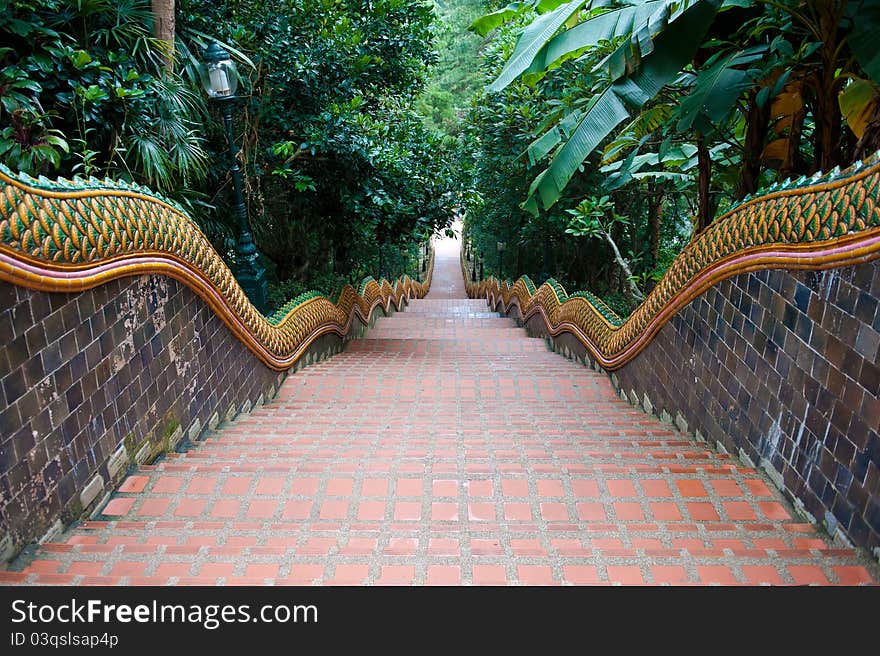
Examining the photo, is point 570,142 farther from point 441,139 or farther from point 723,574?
point 441,139

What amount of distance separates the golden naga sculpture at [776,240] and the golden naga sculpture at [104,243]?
3.34 m

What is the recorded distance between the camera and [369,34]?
910 cm

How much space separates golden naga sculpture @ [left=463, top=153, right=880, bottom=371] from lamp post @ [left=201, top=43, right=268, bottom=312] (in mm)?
3710

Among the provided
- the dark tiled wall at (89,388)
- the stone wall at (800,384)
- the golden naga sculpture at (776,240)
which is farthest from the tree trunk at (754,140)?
the dark tiled wall at (89,388)

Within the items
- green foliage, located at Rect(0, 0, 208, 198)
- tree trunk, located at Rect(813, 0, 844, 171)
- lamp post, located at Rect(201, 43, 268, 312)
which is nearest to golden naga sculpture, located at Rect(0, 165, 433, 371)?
lamp post, located at Rect(201, 43, 268, 312)

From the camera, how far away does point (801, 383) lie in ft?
9.86

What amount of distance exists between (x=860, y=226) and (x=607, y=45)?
4.00 meters

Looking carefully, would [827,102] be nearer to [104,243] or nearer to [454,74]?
[104,243]

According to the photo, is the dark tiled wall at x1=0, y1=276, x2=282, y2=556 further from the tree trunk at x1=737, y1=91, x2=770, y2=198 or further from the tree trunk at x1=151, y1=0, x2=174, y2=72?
the tree trunk at x1=737, y1=91, x2=770, y2=198

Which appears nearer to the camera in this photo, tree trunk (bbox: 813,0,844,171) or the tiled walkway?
the tiled walkway

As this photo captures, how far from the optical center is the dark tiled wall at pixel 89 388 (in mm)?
2465

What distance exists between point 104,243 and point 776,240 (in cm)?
344

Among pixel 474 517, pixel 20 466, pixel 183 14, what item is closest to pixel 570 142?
pixel 474 517

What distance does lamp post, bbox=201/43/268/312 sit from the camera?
5.49 meters
